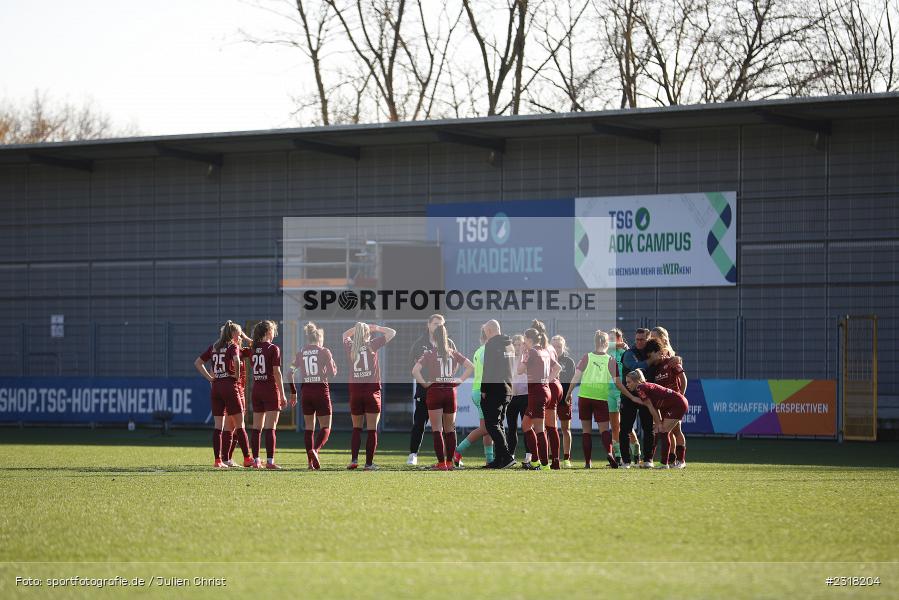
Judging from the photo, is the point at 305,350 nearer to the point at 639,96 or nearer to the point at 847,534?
the point at 847,534

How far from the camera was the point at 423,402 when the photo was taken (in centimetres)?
1698

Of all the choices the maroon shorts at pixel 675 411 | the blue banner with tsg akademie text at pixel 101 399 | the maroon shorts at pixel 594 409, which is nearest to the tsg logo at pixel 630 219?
the blue banner with tsg akademie text at pixel 101 399

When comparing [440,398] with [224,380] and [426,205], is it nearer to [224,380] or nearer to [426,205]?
[224,380]

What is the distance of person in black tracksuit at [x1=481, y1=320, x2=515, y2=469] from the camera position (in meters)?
16.1

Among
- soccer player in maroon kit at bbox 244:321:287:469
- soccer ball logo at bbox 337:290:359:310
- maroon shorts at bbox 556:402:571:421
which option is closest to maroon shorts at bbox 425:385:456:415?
soccer player in maroon kit at bbox 244:321:287:469

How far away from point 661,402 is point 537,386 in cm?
162

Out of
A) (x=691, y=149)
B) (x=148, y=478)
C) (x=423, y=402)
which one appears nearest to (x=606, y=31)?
(x=691, y=149)

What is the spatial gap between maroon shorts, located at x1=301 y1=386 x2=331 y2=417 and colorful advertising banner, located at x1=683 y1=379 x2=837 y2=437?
10.3m

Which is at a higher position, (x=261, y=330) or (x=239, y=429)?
(x=261, y=330)

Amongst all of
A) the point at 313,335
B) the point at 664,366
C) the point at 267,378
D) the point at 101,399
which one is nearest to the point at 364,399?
the point at 313,335

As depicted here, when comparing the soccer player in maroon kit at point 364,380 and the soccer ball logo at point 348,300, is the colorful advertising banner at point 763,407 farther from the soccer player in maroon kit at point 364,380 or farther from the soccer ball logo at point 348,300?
the soccer player in maroon kit at point 364,380

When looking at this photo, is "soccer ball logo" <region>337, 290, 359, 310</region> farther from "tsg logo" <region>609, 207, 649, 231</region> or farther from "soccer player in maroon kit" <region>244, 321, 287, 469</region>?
"soccer player in maroon kit" <region>244, 321, 287, 469</region>

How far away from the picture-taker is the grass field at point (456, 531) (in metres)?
7.49

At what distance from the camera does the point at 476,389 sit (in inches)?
669
